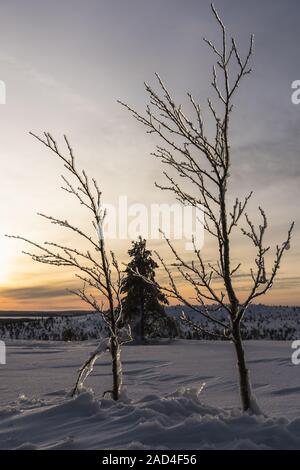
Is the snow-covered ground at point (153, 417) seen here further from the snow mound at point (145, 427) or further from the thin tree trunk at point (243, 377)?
the thin tree trunk at point (243, 377)

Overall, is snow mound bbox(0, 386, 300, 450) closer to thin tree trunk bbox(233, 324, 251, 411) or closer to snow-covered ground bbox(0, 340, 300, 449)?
snow-covered ground bbox(0, 340, 300, 449)

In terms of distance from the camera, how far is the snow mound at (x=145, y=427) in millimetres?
3803

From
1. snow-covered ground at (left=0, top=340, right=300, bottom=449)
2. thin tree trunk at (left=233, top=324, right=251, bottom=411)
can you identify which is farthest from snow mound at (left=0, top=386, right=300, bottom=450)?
thin tree trunk at (left=233, top=324, right=251, bottom=411)

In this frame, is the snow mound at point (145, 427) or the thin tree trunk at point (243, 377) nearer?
the snow mound at point (145, 427)

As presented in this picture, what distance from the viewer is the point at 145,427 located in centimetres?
415

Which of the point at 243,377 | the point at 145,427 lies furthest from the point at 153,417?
the point at 243,377

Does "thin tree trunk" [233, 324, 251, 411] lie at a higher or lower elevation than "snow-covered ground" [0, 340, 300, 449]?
higher

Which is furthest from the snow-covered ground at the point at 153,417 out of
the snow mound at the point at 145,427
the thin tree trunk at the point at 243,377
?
the thin tree trunk at the point at 243,377

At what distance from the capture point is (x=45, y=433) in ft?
14.5

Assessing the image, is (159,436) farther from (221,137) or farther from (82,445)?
(221,137)

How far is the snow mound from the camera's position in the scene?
12.5ft

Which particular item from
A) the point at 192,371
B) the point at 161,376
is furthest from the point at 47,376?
the point at 192,371

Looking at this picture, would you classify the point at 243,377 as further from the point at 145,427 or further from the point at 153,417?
the point at 145,427
